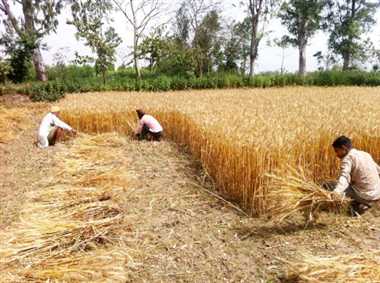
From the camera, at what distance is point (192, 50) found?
25.2 meters

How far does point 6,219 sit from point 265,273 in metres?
3.02

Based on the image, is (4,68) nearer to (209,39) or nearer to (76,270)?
(209,39)

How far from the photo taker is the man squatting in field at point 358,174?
366cm

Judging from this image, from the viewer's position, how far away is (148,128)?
26.3ft

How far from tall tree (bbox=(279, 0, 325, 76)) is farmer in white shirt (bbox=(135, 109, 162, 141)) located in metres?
21.9

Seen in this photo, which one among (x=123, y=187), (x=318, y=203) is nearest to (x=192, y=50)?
(x=123, y=187)

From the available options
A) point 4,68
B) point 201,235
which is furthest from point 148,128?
point 4,68

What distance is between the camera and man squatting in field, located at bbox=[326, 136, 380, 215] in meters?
3.66

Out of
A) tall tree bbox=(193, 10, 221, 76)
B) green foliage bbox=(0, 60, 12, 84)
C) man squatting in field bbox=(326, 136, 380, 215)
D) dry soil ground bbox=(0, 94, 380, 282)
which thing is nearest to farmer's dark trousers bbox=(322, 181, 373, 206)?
man squatting in field bbox=(326, 136, 380, 215)

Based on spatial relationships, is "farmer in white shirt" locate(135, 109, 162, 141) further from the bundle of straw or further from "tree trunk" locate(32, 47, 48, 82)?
"tree trunk" locate(32, 47, 48, 82)

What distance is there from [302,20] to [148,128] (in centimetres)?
2533

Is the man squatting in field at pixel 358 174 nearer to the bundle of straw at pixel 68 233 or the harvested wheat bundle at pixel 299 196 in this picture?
the harvested wheat bundle at pixel 299 196

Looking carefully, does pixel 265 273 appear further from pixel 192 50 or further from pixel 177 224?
pixel 192 50

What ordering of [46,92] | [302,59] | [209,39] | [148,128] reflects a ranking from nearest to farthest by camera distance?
1. [148,128]
2. [46,92]
3. [209,39]
4. [302,59]
